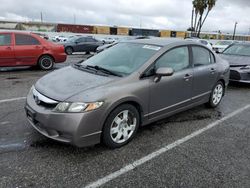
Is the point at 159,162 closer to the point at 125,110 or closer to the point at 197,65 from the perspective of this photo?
the point at 125,110

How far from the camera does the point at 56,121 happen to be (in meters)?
2.92

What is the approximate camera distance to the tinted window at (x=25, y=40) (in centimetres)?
855

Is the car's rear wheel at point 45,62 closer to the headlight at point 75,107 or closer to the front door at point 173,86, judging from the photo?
the front door at point 173,86

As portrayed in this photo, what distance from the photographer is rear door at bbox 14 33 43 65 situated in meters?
8.51

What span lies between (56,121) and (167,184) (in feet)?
4.97

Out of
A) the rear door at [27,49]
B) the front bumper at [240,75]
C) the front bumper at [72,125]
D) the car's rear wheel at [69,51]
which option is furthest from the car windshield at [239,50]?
the car's rear wheel at [69,51]

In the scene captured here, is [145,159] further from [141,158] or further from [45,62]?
[45,62]

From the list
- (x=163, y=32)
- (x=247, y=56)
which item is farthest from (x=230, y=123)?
(x=163, y=32)

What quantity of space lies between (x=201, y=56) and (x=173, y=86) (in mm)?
1280

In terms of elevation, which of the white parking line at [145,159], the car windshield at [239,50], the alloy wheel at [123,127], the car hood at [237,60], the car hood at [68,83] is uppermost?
the car windshield at [239,50]

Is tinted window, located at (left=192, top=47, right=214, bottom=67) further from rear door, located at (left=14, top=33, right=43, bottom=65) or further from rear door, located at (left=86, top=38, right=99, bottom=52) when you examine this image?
rear door, located at (left=86, top=38, right=99, bottom=52)

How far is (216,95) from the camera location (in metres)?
5.38

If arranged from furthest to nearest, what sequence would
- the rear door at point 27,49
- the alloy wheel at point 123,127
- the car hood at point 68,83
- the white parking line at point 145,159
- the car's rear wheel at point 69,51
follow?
the car's rear wheel at point 69,51, the rear door at point 27,49, the alloy wheel at point 123,127, the car hood at point 68,83, the white parking line at point 145,159

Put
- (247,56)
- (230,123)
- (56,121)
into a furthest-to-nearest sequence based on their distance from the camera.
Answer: (247,56) < (230,123) < (56,121)
